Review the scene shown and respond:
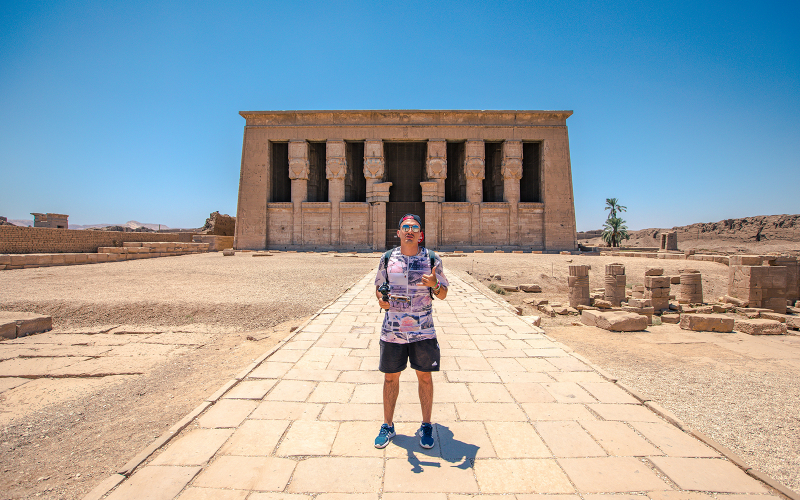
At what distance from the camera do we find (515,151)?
2502cm

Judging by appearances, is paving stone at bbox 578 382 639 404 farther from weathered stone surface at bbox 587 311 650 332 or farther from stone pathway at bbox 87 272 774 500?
weathered stone surface at bbox 587 311 650 332

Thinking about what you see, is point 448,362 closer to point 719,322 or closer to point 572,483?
point 572,483

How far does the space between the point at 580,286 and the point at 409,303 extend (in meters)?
7.75

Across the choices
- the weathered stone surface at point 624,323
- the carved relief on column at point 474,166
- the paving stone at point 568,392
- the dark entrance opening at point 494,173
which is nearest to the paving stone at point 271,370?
the paving stone at point 568,392

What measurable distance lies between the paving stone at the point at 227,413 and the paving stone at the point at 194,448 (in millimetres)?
94

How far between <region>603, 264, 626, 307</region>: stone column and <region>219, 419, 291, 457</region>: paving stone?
8655 mm

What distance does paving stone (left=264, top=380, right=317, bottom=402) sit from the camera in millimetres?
3074

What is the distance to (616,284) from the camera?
28.4ft

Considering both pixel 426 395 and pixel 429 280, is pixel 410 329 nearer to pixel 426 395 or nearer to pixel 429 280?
pixel 429 280

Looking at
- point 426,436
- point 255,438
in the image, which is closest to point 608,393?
point 426,436

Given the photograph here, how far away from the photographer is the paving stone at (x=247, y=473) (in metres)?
1.97

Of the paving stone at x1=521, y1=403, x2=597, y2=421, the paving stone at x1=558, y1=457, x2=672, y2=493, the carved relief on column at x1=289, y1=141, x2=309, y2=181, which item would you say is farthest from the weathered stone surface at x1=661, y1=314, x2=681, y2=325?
the carved relief on column at x1=289, y1=141, x2=309, y2=181

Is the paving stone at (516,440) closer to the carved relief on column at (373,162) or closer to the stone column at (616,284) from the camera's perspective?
the stone column at (616,284)

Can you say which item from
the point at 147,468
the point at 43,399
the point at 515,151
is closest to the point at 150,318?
the point at 43,399
